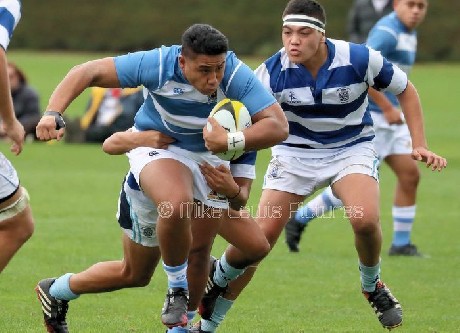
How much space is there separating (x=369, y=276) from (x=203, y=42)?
219 centimetres

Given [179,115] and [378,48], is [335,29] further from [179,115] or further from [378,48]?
[179,115]

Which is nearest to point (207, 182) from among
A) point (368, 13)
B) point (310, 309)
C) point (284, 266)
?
point (310, 309)

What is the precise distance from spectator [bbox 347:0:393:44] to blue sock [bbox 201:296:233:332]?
8.60m

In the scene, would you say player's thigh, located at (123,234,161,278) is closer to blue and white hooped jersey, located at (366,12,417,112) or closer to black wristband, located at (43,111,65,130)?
black wristband, located at (43,111,65,130)

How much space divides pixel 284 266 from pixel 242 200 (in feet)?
11.3

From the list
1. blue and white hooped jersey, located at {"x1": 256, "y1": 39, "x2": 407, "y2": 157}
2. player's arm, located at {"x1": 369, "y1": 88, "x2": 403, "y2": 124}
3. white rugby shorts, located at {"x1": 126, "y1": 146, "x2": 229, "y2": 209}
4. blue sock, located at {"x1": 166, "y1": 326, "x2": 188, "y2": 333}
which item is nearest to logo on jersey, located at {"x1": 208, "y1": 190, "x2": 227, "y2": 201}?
white rugby shorts, located at {"x1": 126, "y1": 146, "x2": 229, "y2": 209}

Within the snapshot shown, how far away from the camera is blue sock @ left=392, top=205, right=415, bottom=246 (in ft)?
34.8

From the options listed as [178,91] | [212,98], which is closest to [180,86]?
[178,91]

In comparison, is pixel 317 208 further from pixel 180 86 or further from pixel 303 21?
pixel 180 86

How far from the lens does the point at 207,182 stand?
21.3 feet

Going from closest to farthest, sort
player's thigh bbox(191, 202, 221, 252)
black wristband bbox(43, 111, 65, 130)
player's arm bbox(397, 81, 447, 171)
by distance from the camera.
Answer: black wristband bbox(43, 111, 65, 130) < player's thigh bbox(191, 202, 221, 252) < player's arm bbox(397, 81, 447, 171)

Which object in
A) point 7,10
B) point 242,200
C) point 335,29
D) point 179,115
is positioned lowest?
point 335,29

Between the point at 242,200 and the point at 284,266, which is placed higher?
the point at 242,200

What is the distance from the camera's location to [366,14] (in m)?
15.4
